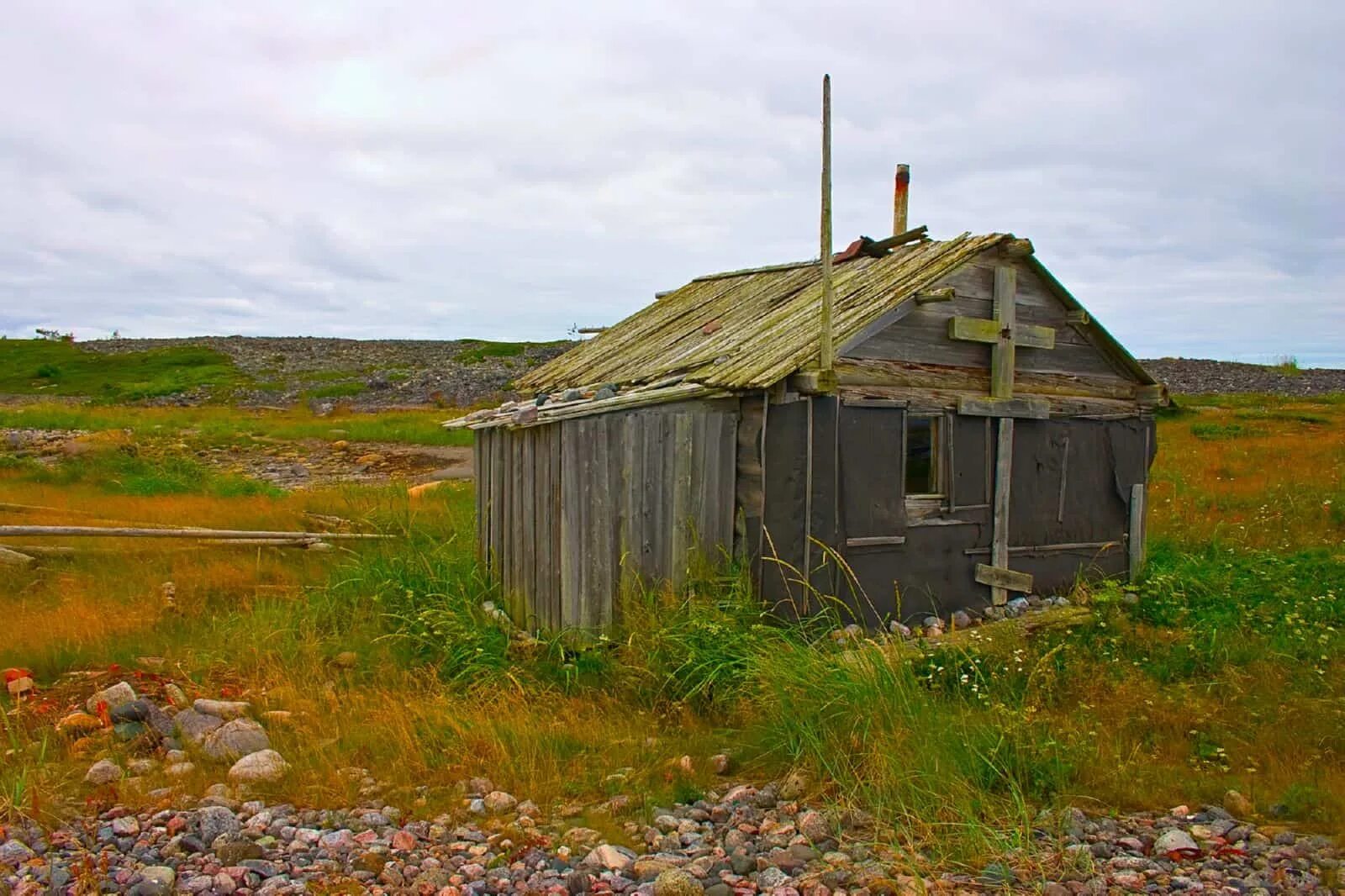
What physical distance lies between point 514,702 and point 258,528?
7.70m

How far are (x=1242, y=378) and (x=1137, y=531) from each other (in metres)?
30.1

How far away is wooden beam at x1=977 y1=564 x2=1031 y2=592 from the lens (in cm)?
905

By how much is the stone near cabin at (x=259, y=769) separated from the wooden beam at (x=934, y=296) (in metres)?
6.15

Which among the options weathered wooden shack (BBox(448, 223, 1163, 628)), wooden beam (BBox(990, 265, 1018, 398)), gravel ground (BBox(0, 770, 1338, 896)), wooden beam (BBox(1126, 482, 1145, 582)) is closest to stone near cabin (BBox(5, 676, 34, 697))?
gravel ground (BBox(0, 770, 1338, 896))

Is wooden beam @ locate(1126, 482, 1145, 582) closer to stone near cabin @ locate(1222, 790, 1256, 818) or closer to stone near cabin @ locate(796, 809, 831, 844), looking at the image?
stone near cabin @ locate(1222, 790, 1256, 818)

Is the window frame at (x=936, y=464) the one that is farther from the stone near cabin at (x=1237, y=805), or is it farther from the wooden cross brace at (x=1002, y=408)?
the stone near cabin at (x=1237, y=805)

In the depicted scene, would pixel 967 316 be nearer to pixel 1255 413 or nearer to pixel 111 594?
pixel 111 594

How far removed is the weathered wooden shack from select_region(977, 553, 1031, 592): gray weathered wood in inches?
0.9

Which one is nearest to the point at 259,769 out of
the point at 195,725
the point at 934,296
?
the point at 195,725

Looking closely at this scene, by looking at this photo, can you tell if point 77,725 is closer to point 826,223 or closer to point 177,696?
point 177,696

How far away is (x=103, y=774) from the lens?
5.69 metres

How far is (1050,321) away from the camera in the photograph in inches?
383

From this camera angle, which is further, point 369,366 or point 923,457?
point 369,366

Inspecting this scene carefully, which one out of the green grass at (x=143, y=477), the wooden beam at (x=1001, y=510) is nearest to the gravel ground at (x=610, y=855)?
the wooden beam at (x=1001, y=510)
